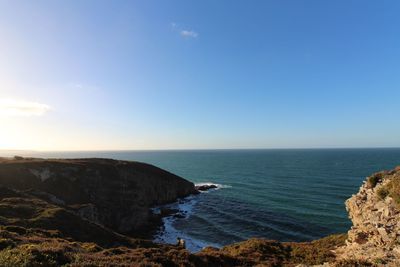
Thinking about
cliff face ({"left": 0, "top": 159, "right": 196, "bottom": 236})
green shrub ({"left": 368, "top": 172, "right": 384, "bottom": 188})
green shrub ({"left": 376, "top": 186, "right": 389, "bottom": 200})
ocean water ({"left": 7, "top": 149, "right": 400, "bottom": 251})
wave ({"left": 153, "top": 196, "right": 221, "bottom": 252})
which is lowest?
wave ({"left": 153, "top": 196, "right": 221, "bottom": 252})

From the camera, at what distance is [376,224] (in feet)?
72.7

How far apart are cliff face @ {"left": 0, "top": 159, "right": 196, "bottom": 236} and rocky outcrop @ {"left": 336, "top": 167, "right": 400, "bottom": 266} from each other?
1584 inches

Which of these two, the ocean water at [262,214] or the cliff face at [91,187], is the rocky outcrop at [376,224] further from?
the cliff face at [91,187]

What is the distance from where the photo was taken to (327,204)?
68062mm

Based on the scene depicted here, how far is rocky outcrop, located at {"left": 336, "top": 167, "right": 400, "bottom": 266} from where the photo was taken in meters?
18.5

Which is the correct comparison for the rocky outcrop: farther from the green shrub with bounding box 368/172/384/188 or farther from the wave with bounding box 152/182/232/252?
the wave with bounding box 152/182/232/252

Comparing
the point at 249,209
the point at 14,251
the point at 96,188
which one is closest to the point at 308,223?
the point at 249,209

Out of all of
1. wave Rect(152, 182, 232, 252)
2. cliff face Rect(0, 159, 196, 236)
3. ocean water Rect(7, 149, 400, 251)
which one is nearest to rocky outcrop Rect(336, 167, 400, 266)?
ocean water Rect(7, 149, 400, 251)

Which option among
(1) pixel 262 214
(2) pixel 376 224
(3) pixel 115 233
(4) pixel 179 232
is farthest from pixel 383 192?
(1) pixel 262 214

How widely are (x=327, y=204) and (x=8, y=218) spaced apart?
A: 63.3m

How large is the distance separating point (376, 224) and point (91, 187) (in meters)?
59.8

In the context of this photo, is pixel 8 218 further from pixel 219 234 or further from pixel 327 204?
pixel 327 204

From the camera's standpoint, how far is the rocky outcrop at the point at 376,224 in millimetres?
18498

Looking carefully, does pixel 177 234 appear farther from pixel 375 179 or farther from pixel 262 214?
pixel 375 179
